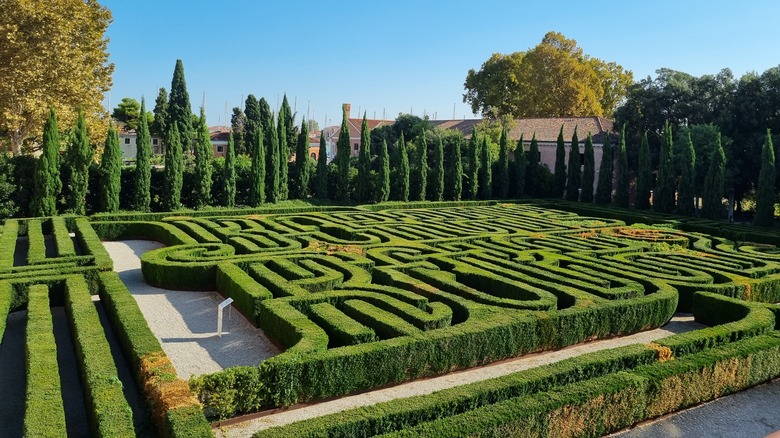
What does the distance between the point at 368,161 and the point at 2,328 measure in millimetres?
29472

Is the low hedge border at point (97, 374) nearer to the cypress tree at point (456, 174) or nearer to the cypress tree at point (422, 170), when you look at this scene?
the cypress tree at point (422, 170)

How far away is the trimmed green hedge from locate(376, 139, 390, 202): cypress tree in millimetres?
28298

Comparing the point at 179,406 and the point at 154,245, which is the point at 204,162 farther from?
the point at 179,406

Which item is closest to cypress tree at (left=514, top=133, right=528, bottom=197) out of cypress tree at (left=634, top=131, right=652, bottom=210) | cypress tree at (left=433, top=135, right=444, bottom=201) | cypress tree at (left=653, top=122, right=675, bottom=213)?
cypress tree at (left=433, top=135, right=444, bottom=201)

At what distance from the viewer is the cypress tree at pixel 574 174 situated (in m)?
42.5

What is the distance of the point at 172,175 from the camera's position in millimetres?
32719

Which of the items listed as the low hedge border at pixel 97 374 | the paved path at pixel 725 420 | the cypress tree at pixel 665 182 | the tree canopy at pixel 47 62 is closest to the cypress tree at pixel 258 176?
the tree canopy at pixel 47 62

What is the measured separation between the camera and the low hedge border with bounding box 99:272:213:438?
8219 mm

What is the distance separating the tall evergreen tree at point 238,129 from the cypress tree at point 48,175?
45.3 metres

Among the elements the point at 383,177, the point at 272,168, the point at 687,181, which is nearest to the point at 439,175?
the point at 383,177

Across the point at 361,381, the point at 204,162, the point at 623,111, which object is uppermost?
the point at 623,111

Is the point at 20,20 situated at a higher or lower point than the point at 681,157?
higher

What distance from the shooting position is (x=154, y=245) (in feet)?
83.5

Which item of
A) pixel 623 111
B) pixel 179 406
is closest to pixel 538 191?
pixel 623 111
